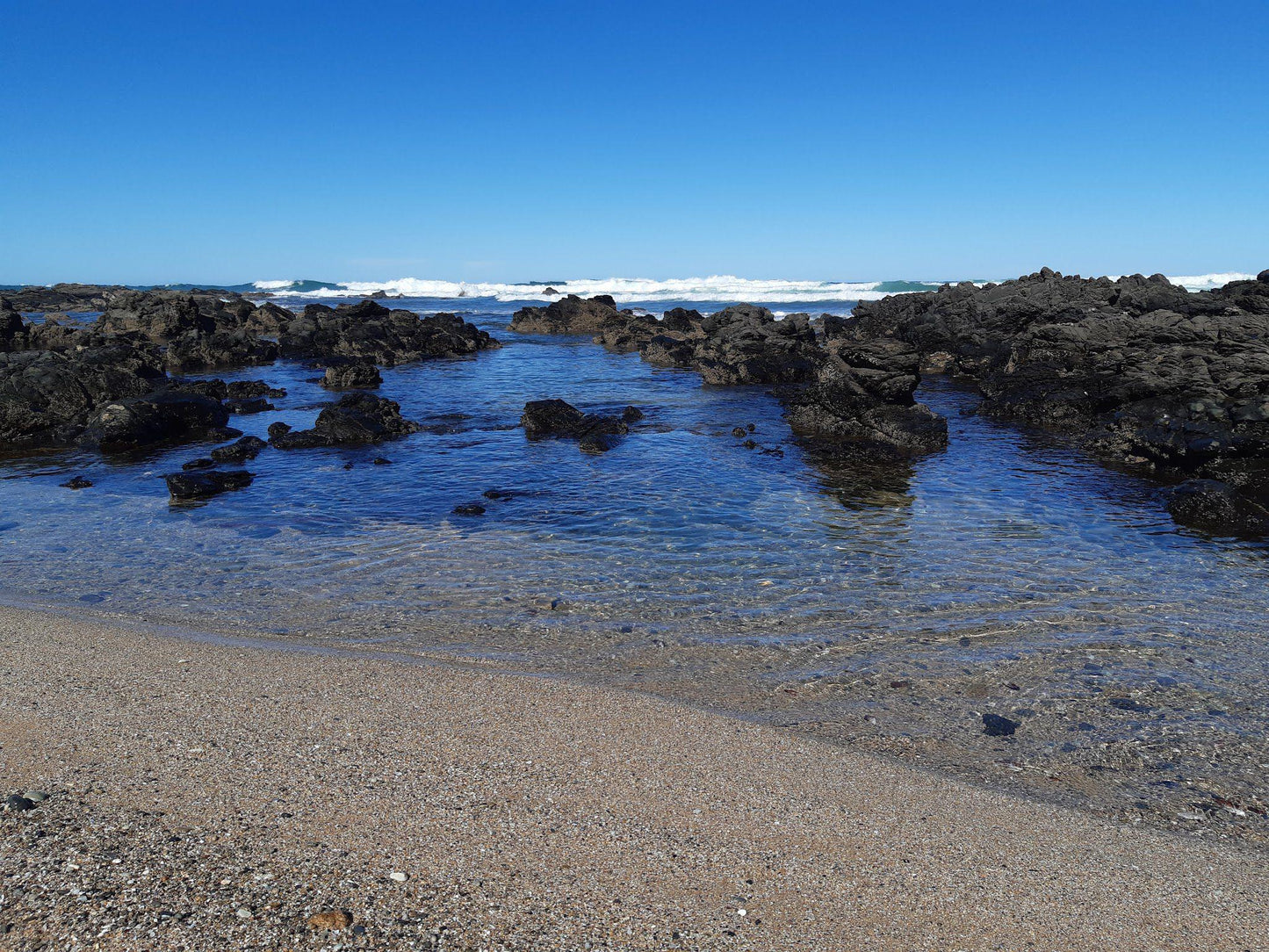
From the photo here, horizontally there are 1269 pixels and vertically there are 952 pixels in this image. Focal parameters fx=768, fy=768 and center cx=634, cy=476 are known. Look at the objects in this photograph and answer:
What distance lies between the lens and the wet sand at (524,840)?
3904mm

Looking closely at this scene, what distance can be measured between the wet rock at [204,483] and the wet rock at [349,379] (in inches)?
648

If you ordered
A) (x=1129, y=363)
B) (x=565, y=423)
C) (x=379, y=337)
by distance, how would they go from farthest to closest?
1. (x=379, y=337)
2. (x=1129, y=363)
3. (x=565, y=423)

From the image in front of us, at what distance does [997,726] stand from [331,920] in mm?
5588

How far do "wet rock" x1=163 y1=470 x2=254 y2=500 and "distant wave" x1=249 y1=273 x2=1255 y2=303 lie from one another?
84483 mm

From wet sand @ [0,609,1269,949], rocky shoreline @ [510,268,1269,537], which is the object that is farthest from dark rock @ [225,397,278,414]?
wet sand @ [0,609,1269,949]

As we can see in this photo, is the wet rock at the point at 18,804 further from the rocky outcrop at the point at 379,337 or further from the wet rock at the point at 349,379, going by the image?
the rocky outcrop at the point at 379,337

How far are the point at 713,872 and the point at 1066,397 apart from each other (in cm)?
2352

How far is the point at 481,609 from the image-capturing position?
9.66 m

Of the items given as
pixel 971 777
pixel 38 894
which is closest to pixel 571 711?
pixel 971 777

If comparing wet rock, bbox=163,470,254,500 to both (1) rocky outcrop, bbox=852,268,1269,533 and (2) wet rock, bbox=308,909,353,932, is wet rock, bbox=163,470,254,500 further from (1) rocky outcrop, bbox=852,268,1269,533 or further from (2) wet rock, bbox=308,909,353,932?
(1) rocky outcrop, bbox=852,268,1269,533

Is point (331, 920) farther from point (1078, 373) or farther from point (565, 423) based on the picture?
point (1078, 373)

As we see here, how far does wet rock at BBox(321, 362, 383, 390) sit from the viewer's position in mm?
32719

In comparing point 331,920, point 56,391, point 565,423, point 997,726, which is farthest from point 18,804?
point 56,391

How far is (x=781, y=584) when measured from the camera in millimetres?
10500
